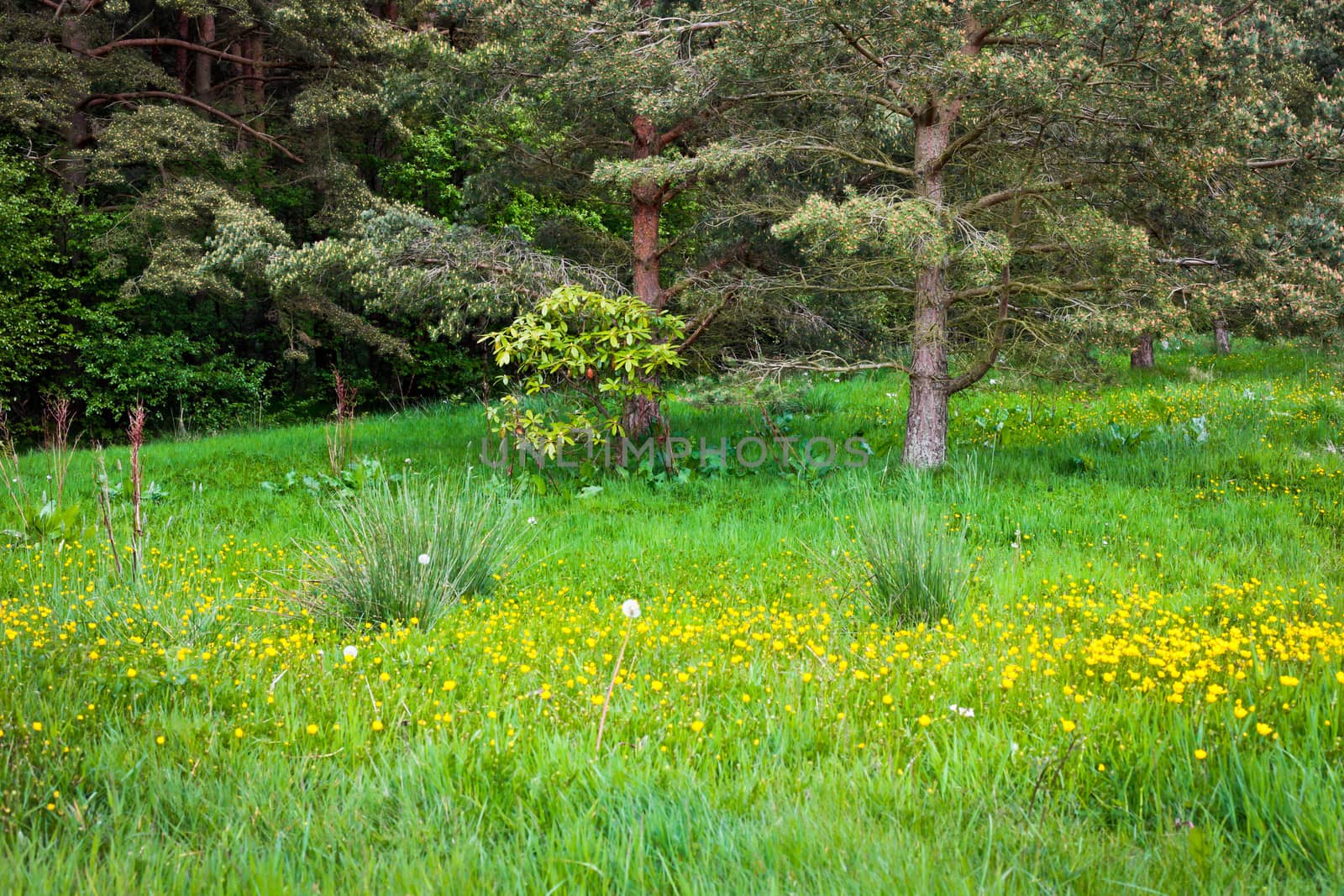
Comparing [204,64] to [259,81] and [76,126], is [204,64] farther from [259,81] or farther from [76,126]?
[76,126]

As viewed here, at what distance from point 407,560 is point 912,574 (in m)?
2.42

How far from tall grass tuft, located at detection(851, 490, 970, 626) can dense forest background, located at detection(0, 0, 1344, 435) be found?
2.70 m

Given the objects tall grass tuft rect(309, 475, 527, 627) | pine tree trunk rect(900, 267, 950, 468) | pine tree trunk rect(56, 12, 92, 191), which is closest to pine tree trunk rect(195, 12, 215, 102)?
pine tree trunk rect(56, 12, 92, 191)

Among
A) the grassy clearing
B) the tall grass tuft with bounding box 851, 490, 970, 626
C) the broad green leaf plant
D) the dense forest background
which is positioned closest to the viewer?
the grassy clearing

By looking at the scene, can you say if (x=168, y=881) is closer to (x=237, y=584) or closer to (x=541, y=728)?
(x=541, y=728)

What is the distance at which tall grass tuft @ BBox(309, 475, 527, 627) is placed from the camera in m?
4.43

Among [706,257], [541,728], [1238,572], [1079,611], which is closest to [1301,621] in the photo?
[1079,611]

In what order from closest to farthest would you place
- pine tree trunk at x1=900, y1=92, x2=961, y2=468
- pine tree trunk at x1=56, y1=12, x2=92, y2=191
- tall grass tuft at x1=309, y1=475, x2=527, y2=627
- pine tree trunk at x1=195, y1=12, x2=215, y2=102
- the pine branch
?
tall grass tuft at x1=309, y1=475, x2=527, y2=627 < pine tree trunk at x1=900, y1=92, x2=961, y2=468 < pine tree trunk at x1=56, y1=12, x2=92, y2=191 < the pine branch < pine tree trunk at x1=195, y1=12, x2=215, y2=102

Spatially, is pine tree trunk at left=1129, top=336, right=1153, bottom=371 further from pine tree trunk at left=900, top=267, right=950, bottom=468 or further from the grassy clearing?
the grassy clearing

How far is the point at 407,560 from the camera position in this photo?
4.53m

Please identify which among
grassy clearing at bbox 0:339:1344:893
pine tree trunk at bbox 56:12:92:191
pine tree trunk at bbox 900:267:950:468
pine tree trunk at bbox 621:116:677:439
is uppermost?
pine tree trunk at bbox 56:12:92:191

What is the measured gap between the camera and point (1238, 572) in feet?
17.0

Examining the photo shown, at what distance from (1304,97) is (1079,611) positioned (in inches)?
389

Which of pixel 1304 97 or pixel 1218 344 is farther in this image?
pixel 1218 344
